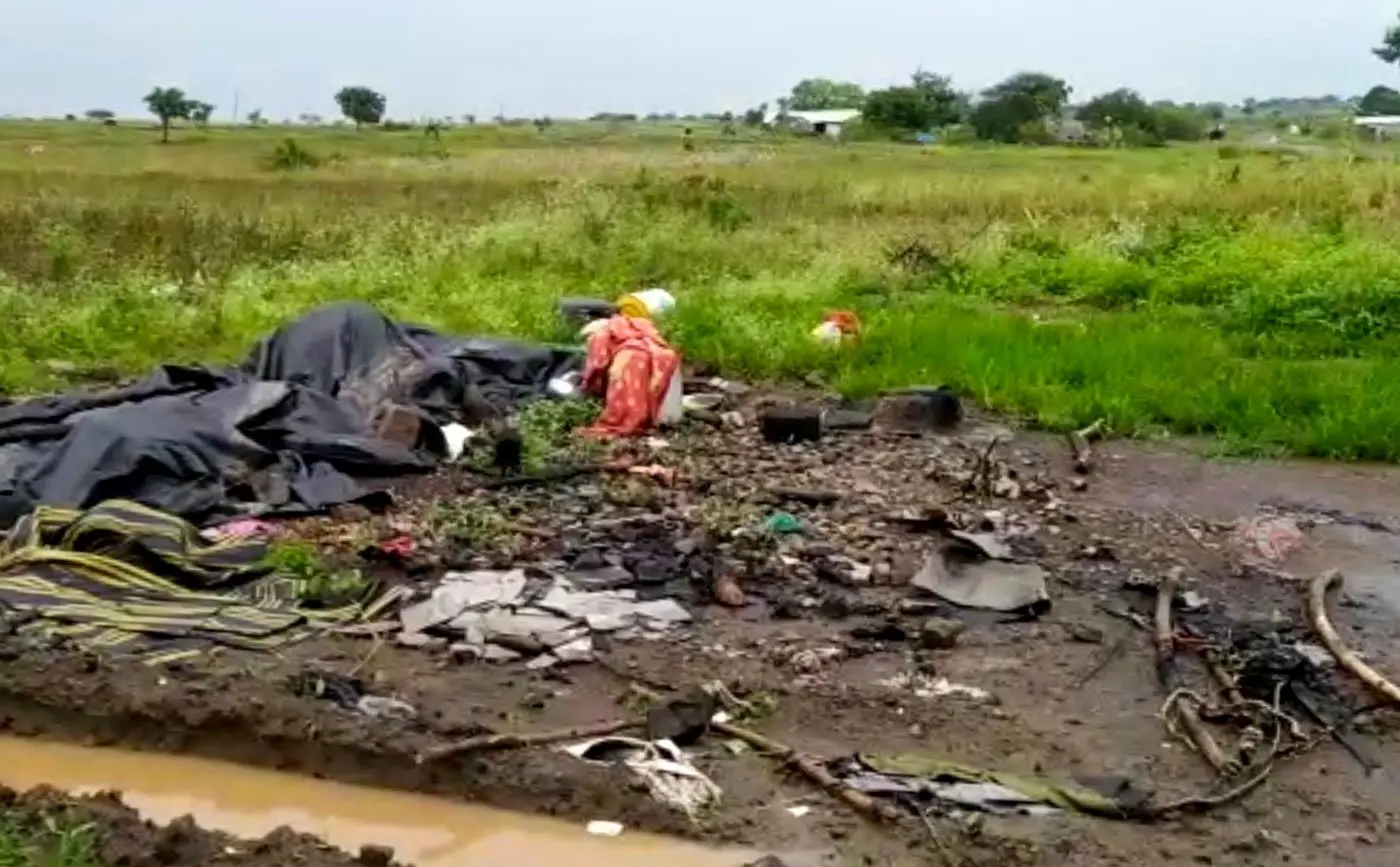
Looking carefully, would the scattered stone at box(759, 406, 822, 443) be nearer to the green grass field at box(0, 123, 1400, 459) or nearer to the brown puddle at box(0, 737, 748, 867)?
the green grass field at box(0, 123, 1400, 459)

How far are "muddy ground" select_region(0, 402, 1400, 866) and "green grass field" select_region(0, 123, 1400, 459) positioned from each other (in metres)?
1.69

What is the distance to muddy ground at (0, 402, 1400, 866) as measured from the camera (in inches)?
160

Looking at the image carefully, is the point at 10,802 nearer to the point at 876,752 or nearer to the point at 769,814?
the point at 769,814

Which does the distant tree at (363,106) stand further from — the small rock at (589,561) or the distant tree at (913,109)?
the small rock at (589,561)

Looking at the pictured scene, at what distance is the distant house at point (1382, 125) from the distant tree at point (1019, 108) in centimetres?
927

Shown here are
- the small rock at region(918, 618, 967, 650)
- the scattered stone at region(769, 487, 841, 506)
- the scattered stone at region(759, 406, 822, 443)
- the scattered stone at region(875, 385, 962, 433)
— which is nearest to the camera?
the small rock at region(918, 618, 967, 650)

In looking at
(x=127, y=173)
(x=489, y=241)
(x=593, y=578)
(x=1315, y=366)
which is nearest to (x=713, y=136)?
(x=127, y=173)

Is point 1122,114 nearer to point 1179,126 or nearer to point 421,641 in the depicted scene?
point 1179,126

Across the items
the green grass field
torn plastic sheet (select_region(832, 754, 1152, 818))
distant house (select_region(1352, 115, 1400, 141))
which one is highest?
the green grass field

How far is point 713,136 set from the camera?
48.3 meters

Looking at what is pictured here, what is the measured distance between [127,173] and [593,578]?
21450mm

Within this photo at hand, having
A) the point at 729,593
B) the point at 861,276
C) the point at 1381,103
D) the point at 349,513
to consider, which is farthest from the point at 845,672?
the point at 1381,103

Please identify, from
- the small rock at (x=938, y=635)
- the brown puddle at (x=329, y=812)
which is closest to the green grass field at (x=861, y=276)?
the small rock at (x=938, y=635)

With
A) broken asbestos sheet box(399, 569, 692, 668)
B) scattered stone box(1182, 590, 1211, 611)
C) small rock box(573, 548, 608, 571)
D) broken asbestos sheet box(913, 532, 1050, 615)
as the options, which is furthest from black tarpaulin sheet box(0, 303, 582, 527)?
scattered stone box(1182, 590, 1211, 611)
